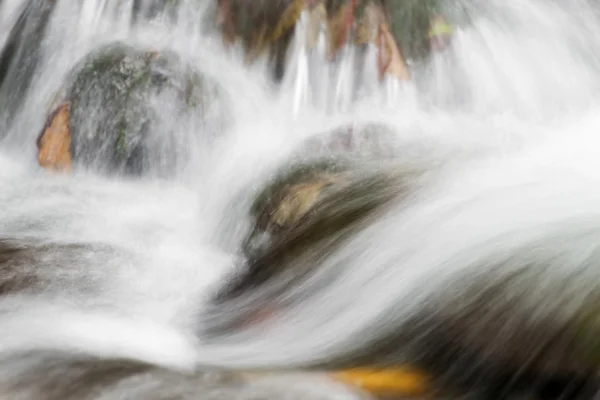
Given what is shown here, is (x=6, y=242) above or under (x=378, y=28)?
under

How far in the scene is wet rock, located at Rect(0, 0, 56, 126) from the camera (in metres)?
7.46

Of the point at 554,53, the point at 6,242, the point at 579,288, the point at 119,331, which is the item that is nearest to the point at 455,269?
the point at 579,288

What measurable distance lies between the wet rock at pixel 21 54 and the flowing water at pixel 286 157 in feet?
0.35

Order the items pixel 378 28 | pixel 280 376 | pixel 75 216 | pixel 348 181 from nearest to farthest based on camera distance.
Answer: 1. pixel 280 376
2. pixel 348 181
3. pixel 75 216
4. pixel 378 28

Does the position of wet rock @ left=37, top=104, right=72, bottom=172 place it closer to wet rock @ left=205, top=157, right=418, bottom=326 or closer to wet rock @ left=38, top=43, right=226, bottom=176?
wet rock @ left=38, top=43, right=226, bottom=176

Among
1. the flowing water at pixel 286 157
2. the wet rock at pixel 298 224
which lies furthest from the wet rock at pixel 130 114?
the wet rock at pixel 298 224

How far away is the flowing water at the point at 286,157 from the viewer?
3.15 m

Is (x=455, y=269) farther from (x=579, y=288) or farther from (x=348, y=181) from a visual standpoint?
(x=348, y=181)

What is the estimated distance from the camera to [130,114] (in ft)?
20.9

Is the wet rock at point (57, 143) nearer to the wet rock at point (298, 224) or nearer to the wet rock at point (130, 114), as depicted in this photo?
the wet rock at point (130, 114)

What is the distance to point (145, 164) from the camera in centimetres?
632

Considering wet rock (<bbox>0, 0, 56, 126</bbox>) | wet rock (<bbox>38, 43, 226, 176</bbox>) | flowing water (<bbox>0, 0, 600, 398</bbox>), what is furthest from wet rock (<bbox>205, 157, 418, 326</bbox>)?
wet rock (<bbox>0, 0, 56, 126</bbox>)

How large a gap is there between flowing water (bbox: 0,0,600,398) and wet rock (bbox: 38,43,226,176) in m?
0.14

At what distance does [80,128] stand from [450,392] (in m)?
5.18
